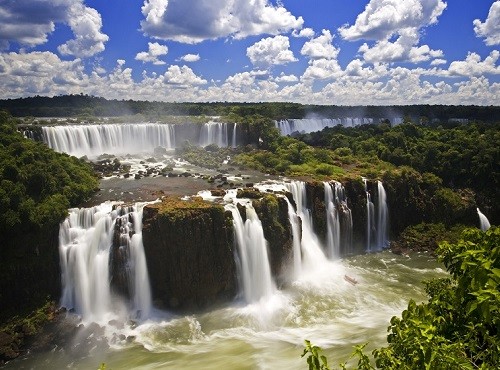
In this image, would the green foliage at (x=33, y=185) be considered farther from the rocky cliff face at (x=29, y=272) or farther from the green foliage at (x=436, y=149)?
the green foliage at (x=436, y=149)

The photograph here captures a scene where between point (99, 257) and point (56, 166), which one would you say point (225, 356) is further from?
point (56, 166)

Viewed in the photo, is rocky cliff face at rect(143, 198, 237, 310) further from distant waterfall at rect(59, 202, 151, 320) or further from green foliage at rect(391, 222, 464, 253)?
green foliage at rect(391, 222, 464, 253)

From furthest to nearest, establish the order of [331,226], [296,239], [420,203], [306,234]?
[420,203]
[331,226]
[306,234]
[296,239]

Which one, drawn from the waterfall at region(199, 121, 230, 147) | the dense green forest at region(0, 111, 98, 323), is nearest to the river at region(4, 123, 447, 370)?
the dense green forest at region(0, 111, 98, 323)

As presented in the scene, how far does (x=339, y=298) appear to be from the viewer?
2536 centimetres

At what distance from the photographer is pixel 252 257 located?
86.2 feet

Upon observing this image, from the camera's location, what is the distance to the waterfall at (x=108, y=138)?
44406 millimetres

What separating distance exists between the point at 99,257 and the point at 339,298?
15.5 metres

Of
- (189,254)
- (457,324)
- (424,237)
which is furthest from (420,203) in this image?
(457,324)

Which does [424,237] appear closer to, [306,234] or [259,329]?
[306,234]

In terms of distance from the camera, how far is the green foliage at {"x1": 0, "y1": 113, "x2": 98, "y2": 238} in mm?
22781

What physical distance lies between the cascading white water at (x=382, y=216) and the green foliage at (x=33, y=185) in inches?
1005

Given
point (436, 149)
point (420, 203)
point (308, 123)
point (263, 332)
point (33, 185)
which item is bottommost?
point (263, 332)

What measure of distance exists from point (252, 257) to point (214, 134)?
3533 cm
